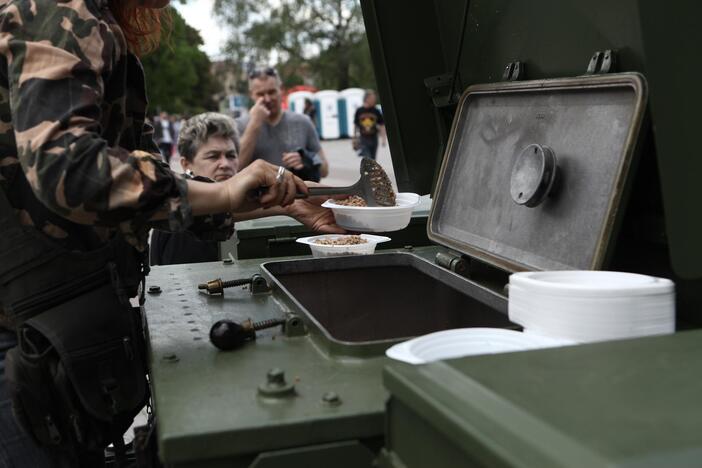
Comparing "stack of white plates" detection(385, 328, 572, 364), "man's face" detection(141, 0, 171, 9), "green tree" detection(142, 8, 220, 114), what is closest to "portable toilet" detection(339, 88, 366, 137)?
"green tree" detection(142, 8, 220, 114)

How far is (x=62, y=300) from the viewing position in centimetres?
199

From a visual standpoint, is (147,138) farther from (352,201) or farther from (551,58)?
(551,58)

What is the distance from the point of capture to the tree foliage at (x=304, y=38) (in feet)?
131

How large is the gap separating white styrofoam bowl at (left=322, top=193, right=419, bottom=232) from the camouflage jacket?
3.44 feet

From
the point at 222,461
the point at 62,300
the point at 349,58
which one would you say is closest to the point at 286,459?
the point at 222,461

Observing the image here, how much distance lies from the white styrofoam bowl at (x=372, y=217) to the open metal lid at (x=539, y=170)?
0.11 meters

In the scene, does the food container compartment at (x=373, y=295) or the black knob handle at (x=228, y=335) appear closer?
the black knob handle at (x=228, y=335)

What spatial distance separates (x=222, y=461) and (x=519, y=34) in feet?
5.00

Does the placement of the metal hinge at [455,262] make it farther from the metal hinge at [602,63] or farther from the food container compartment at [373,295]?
the metal hinge at [602,63]

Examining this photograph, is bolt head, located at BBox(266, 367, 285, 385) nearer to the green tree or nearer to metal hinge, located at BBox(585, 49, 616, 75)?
metal hinge, located at BBox(585, 49, 616, 75)

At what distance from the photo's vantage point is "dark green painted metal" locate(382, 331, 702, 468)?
944 millimetres

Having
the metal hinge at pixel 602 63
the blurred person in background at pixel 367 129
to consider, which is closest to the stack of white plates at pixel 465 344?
the metal hinge at pixel 602 63

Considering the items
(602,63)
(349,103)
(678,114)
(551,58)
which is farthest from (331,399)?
(349,103)

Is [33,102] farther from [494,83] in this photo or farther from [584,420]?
[494,83]
